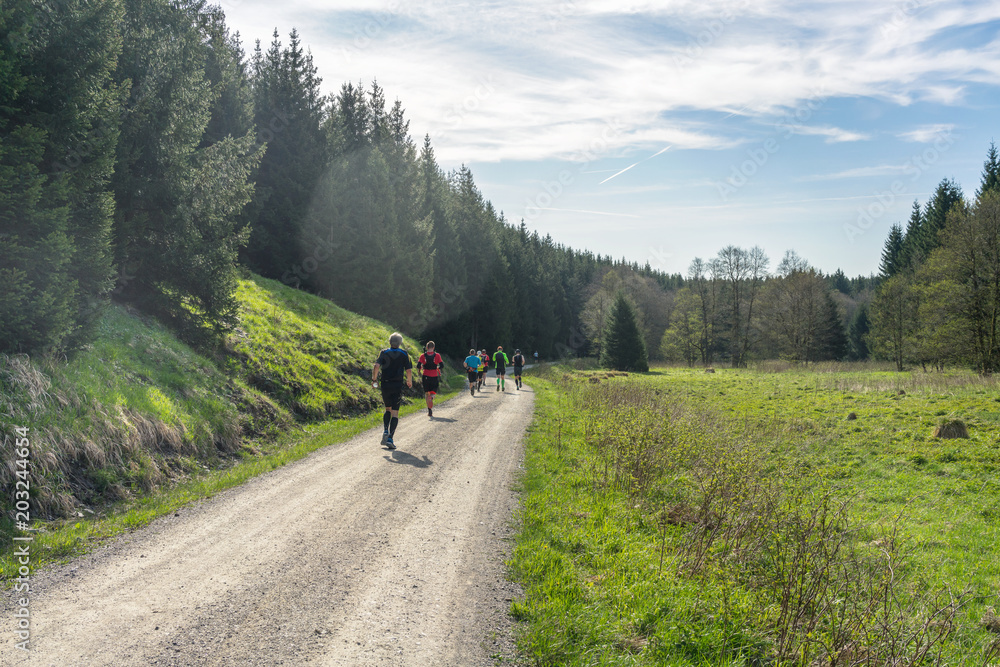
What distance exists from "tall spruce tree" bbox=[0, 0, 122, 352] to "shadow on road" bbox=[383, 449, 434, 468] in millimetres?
5745

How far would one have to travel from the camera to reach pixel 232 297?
1395cm

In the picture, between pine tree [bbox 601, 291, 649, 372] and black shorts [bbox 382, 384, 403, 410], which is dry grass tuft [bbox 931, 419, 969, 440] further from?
pine tree [bbox 601, 291, 649, 372]

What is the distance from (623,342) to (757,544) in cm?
4902

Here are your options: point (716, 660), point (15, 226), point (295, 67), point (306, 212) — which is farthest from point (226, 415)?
point (295, 67)

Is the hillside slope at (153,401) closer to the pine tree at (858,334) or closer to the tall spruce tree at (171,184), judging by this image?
the tall spruce tree at (171,184)

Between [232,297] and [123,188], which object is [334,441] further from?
[123,188]

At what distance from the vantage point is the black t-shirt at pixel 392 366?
11.9 metres

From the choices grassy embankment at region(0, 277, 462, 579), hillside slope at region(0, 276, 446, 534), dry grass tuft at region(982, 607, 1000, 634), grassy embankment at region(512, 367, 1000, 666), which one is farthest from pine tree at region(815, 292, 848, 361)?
dry grass tuft at region(982, 607, 1000, 634)

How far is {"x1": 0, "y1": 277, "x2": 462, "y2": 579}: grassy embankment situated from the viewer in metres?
6.60

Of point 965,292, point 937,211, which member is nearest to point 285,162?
point 965,292

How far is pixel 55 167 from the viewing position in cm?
839

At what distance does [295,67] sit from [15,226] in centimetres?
3038

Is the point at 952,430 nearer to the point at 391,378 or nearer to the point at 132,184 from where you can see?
the point at 391,378

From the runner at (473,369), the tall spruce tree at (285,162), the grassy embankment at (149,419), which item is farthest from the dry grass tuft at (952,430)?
the tall spruce tree at (285,162)
